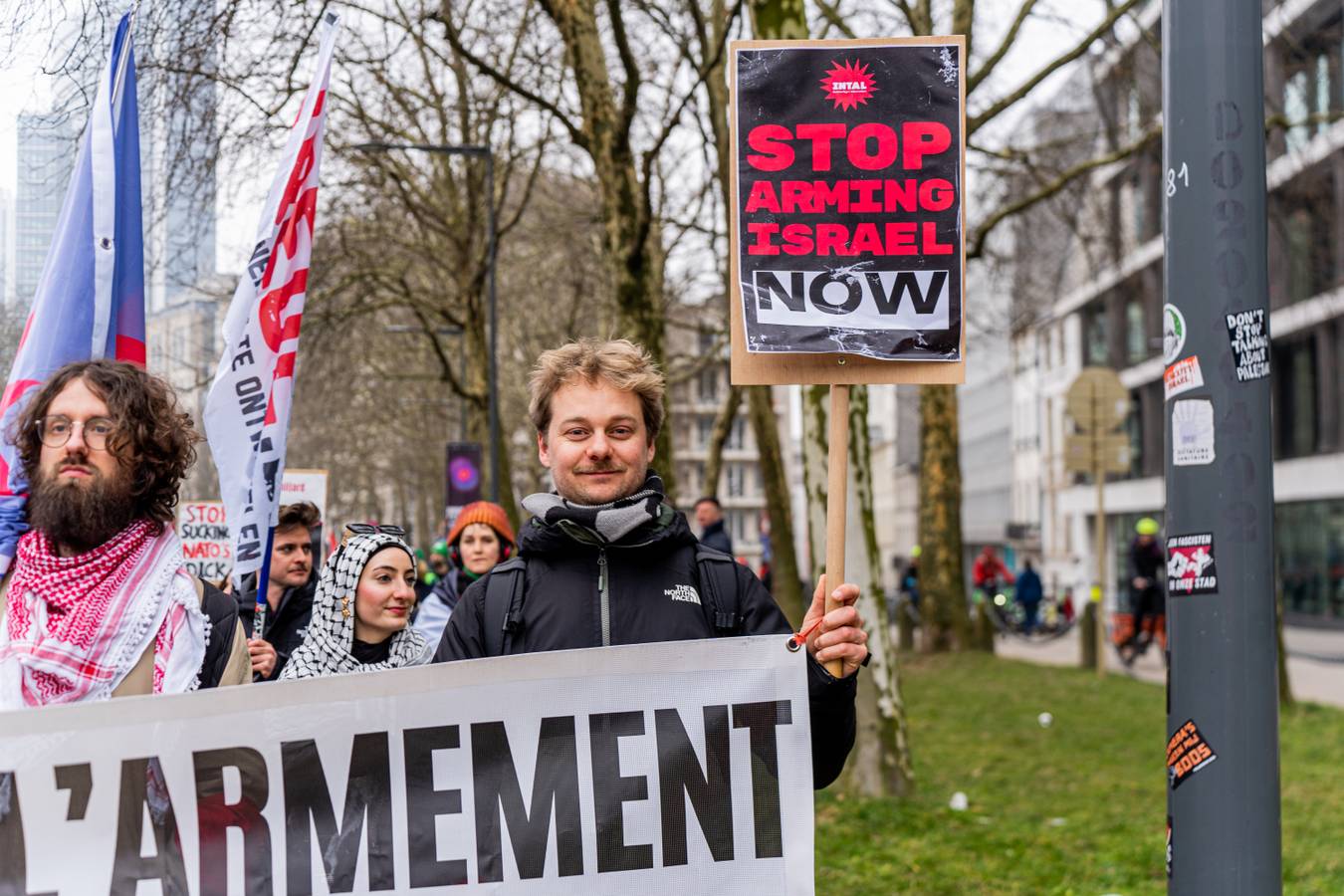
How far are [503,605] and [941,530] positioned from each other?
20.0 m

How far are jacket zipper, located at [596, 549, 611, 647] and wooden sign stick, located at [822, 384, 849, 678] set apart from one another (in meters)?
0.46

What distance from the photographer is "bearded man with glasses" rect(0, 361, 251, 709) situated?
331 cm

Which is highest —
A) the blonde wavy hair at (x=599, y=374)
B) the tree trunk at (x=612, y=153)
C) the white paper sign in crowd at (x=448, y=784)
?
the tree trunk at (x=612, y=153)

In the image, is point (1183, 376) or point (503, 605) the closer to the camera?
point (503, 605)

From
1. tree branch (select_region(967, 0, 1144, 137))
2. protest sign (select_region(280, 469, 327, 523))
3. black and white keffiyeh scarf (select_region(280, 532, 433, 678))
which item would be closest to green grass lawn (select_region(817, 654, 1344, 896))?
black and white keffiyeh scarf (select_region(280, 532, 433, 678))

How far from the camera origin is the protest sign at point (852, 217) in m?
3.77

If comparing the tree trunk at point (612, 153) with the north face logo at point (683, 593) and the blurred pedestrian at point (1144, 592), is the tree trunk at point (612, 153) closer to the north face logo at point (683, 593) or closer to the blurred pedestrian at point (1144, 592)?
the north face logo at point (683, 593)

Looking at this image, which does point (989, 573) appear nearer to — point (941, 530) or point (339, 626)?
point (941, 530)

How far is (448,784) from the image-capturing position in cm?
362

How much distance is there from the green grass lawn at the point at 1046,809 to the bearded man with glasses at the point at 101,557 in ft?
15.8

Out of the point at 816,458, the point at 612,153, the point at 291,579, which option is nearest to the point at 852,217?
the point at 291,579

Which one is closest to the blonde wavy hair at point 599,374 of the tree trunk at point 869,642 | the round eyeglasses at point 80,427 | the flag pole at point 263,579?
the round eyeglasses at point 80,427

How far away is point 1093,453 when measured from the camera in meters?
18.4

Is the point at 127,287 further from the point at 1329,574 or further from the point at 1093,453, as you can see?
the point at 1329,574
